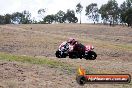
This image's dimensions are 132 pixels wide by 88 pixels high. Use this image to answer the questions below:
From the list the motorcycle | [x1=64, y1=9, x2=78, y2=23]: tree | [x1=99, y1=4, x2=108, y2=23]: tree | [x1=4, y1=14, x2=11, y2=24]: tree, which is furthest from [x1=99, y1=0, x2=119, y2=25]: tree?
the motorcycle

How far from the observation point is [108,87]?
20.7 meters

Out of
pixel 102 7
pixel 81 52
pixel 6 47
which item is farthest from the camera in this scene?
pixel 102 7

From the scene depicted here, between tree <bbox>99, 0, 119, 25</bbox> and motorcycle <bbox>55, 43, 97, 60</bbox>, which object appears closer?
motorcycle <bbox>55, 43, 97, 60</bbox>

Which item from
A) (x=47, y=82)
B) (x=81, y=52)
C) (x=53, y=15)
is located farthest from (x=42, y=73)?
(x=53, y=15)

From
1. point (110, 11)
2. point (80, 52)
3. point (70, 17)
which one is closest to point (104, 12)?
point (110, 11)

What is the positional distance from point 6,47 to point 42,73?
83.3ft

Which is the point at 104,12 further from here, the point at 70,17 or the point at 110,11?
the point at 70,17

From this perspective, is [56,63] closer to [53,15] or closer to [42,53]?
[42,53]

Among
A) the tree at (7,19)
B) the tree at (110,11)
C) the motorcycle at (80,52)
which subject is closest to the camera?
the motorcycle at (80,52)

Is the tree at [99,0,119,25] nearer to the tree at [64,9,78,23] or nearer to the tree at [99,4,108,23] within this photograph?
the tree at [99,4,108,23]

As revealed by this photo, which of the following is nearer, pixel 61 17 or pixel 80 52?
pixel 80 52

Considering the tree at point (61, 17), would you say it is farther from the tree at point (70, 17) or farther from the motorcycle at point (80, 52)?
the motorcycle at point (80, 52)

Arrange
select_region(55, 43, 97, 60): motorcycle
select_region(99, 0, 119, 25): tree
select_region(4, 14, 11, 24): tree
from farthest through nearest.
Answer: select_region(4, 14, 11, 24): tree, select_region(99, 0, 119, 25): tree, select_region(55, 43, 97, 60): motorcycle

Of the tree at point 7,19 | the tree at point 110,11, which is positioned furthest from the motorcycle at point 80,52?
the tree at point 7,19
